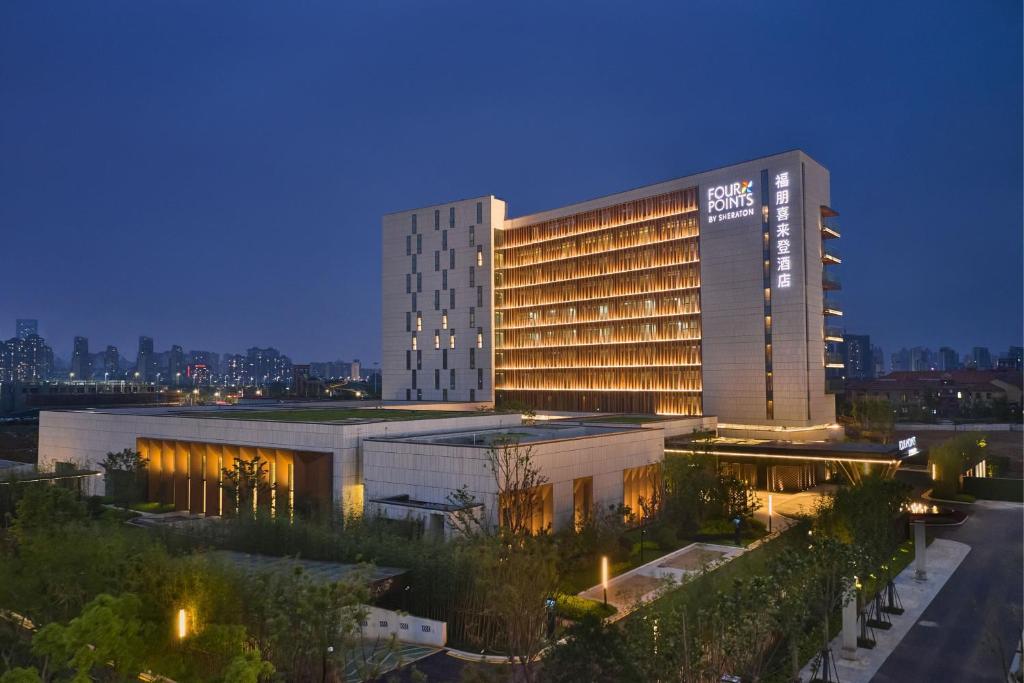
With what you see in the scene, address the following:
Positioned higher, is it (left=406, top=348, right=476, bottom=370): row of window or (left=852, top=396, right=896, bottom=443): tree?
(left=406, top=348, right=476, bottom=370): row of window

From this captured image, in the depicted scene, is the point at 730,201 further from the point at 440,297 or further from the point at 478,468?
the point at 478,468

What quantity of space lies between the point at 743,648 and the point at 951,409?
10038cm

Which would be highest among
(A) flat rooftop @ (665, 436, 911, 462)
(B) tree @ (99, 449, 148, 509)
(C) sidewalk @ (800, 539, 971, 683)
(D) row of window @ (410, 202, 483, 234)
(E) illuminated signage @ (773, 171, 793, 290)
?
(D) row of window @ (410, 202, 483, 234)

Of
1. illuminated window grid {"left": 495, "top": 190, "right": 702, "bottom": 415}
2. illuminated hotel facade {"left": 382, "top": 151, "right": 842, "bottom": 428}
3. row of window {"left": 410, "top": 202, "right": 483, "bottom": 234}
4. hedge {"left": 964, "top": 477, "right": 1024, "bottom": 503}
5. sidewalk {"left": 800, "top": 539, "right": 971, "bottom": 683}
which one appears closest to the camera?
→ sidewalk {"left": 800, "top": 539, "right": 971, "bottom": 683}

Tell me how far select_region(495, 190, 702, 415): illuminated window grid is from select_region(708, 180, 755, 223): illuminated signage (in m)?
2.33

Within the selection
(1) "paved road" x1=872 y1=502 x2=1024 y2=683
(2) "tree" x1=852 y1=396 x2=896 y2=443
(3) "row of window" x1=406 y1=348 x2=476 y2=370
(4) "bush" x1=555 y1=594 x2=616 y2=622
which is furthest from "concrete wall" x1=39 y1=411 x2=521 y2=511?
(2) "tree" x1=852 y1=396 x2=896 y2=443

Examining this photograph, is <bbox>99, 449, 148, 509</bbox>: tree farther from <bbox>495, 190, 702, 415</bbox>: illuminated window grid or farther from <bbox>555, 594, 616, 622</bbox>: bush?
<bbox>495, 190, 702, 415</bbox>: illuminated window grid

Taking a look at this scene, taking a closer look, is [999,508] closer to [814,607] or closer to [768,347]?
[768,347]

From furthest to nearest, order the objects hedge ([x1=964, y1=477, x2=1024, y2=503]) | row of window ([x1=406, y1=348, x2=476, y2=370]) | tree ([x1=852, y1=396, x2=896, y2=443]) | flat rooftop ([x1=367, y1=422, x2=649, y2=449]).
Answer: row of window ([x1=406, y1=348, x2=476, y2=370]) → tree ([x1=852, y1=396, x2=896, y2=443]) → hedge ([x1=964, y1=477, x2=1024, y2=503]) → flat rooftop ([x1=367, y1=422, x2=649, y2=449])

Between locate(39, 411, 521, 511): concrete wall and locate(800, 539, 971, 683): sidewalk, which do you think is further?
locate(39, 411, 521, 511): concrete wall

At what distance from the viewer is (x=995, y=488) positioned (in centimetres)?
4728

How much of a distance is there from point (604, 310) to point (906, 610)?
155ft

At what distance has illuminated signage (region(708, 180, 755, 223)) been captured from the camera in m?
58.4

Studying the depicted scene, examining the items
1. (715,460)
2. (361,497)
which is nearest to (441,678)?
(361,497)
